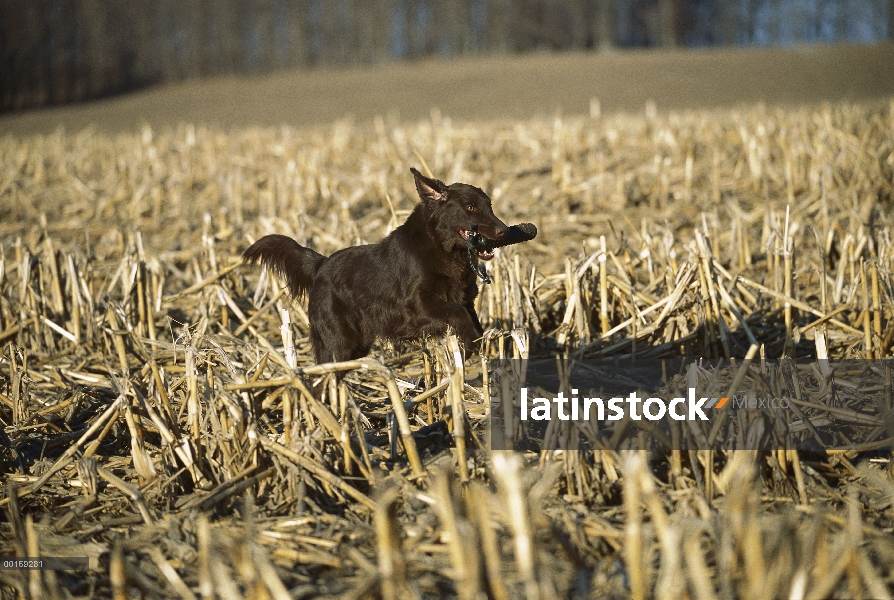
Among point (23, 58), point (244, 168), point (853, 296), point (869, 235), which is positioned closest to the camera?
point (853, 296)

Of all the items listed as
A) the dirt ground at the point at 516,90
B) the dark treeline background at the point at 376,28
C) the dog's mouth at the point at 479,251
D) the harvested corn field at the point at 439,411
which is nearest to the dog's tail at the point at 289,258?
the harvested corn field at the point at 439,411

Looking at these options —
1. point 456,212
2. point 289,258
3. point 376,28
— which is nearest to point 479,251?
point 456,212

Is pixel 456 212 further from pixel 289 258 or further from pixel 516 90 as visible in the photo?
pixel 516 90

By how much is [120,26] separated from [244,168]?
54.6 metres

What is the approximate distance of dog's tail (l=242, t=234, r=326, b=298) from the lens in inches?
185

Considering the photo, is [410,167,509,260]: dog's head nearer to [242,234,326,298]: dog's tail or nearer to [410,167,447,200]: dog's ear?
[410,167,447,200]: dog's ear

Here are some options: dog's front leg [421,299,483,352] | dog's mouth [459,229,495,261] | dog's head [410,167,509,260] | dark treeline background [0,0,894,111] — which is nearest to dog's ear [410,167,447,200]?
dog's head [410,167,509,260]

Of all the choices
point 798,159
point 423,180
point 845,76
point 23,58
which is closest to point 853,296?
point 423,180

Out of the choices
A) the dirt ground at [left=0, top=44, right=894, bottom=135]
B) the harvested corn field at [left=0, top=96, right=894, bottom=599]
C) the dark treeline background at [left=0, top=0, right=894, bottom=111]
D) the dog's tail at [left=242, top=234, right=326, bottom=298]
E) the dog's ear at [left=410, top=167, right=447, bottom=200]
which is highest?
the dark treeline background at [left=0, top=0, right=894, bottom=111]

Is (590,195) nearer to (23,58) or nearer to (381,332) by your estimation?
(381,332)

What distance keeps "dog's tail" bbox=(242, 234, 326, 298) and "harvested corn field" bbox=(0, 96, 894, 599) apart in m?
0.52

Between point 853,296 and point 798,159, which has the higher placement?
point 798,159

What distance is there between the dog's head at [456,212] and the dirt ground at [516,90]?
29941 mm

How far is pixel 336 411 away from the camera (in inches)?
135
